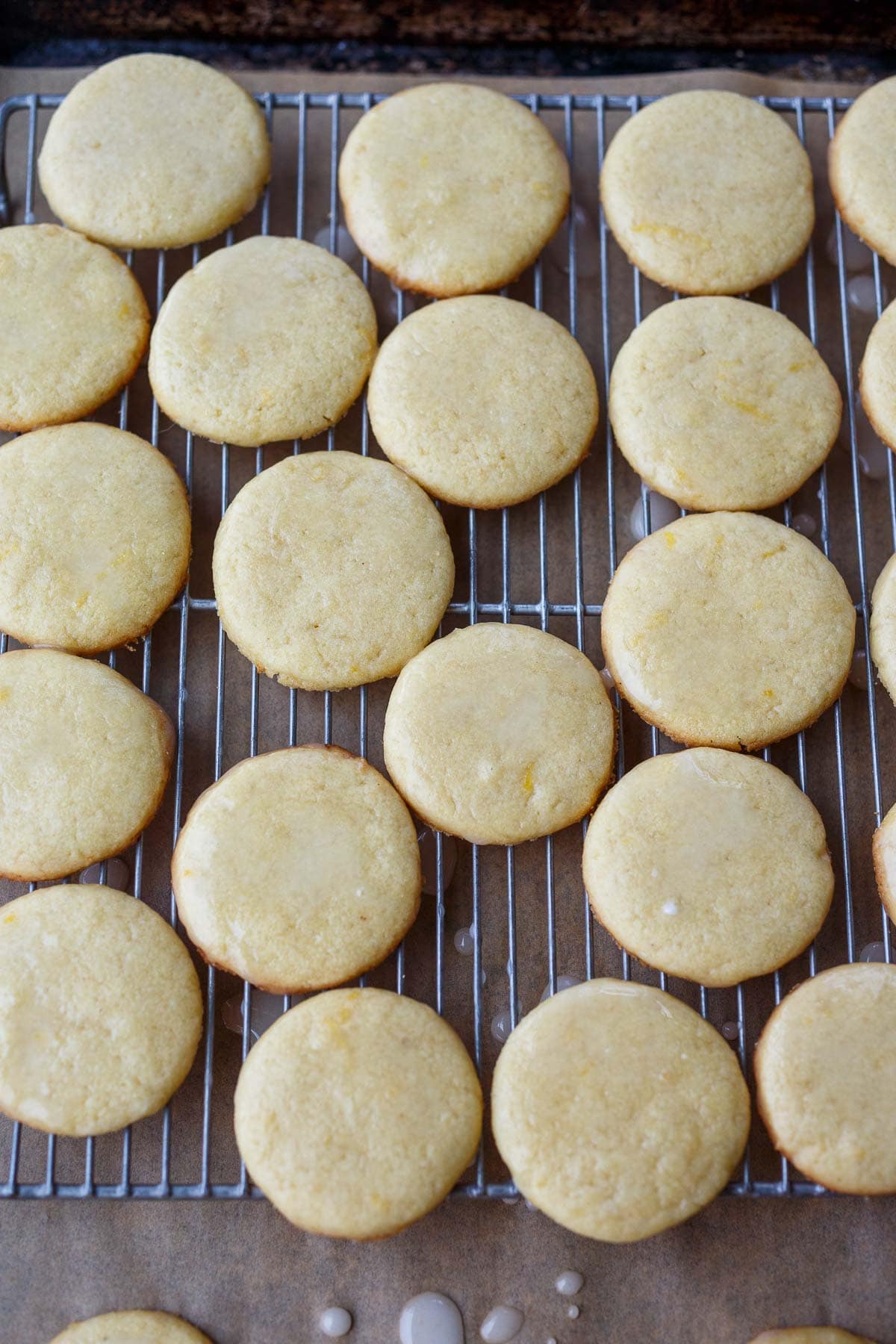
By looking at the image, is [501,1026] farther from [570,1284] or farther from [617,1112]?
[570,1284]

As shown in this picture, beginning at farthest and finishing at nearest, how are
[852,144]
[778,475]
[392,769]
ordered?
1. [852,144]
2. [778,475]
3. [392,769]

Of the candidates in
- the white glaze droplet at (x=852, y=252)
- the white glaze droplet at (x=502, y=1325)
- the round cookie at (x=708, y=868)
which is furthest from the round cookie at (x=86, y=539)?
the white glaze droplet at (x=852, y=252)

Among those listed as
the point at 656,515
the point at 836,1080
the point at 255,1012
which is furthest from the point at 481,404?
the point at 836,1080

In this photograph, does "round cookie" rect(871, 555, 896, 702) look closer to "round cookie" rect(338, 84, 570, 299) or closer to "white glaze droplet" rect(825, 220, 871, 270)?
"white glaze droplet" rect(825, 220, 871, 270)

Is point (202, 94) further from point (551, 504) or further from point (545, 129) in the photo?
point (551, 504)

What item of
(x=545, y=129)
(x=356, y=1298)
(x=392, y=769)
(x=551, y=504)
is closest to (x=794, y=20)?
(x=545, y=129)

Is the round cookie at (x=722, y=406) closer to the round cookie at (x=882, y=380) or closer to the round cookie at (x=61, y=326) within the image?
the round cookie at (x=882, y=380)
